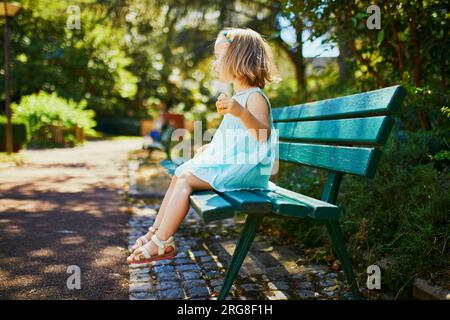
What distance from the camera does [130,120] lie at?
27203 mm

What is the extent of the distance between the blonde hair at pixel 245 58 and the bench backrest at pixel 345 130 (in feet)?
1.69

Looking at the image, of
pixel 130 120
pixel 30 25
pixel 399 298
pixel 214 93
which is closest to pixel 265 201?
pixel 399 298

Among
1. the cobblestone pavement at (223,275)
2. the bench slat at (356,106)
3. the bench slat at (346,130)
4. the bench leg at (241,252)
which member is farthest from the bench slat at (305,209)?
the cobblestone pavement at (223,275)

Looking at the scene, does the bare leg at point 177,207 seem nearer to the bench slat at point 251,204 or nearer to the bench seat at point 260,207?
the bench seat at point 260,207

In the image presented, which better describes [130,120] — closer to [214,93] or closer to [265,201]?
[214,93]

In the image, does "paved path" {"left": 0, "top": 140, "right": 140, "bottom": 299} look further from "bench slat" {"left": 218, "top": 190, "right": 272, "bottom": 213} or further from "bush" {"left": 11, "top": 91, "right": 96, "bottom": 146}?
"bush" {"left": 11, "top": 91, "right": 96, "bottom": 146}

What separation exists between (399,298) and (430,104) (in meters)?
2.12

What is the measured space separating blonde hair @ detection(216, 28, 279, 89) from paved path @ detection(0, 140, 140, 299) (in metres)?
1.47

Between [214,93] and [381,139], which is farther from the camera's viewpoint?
[214,93]

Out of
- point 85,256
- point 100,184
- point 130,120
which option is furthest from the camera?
point 130,120

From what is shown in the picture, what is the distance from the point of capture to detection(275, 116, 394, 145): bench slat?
92.4 inches

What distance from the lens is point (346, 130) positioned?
269 centimetres

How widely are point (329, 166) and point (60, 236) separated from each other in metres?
2.44

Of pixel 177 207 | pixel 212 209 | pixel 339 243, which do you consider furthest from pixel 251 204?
pixel 339 243
